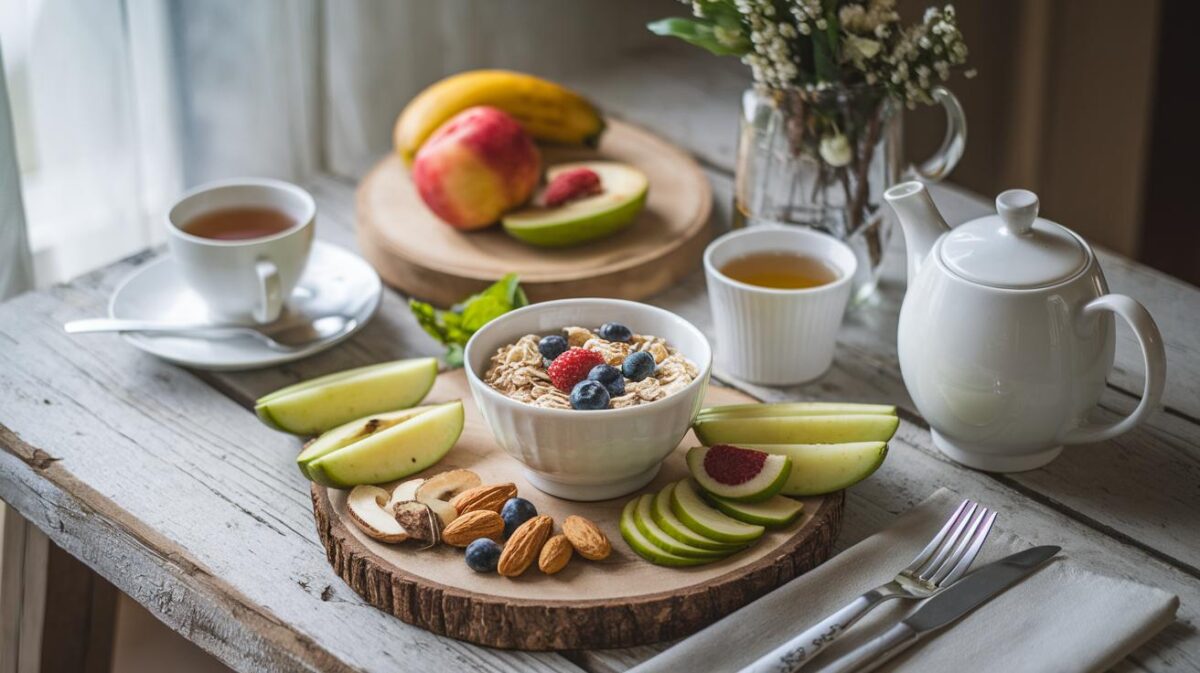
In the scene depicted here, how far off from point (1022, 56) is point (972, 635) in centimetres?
199

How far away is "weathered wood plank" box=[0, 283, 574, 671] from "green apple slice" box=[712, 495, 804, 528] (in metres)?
0.20

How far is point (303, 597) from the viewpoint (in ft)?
3.39

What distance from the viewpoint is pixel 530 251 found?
155 cm

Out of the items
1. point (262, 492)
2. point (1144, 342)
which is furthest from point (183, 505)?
point (1144, 342)

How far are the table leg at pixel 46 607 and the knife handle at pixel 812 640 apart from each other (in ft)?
2.83

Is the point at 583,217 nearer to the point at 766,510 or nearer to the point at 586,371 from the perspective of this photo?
the point at 586,371

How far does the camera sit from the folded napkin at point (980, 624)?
3.08 feet

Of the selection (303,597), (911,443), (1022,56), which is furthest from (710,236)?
(1022,56)

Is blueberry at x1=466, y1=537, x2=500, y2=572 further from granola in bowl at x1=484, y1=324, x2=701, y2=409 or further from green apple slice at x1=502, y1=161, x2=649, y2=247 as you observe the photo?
green apple slice at x1=502, y1=161, x2=649, y2=247

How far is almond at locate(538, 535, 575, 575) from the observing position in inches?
39.7

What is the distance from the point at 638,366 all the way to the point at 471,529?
206 millimetres

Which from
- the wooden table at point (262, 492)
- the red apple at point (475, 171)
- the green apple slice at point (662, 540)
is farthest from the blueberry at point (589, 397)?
the red apple at point (475, 171)

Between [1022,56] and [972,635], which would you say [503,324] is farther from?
[1022,56]

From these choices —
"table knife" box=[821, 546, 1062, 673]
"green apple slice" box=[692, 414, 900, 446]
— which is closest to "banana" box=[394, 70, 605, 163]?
"green apple slice" box=[692, 414, 900, 446]
